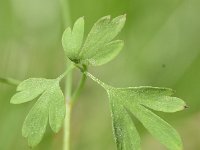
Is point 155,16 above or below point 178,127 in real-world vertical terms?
above

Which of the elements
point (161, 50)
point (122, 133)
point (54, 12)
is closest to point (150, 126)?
point (122, 133)

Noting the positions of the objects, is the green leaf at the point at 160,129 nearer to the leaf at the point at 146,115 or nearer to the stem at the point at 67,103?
the leaf at the point at 146,115

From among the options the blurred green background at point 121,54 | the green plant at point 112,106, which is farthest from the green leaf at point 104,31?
the blurred green background at point 121,54

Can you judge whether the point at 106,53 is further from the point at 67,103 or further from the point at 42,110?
the point at 67,103

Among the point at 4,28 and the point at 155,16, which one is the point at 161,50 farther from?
the point at 4,28

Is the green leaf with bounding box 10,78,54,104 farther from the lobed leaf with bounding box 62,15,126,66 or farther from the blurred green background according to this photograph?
the blurred green background

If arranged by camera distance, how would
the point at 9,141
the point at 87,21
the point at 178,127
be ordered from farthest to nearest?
the point at 87,21 < the point at 178,127 < the point at 9,141

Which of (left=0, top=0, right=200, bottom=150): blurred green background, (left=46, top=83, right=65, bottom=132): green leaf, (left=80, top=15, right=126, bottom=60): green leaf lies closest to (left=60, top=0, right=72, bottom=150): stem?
(left=46, top=83, right=65, bottom=132): green leaf
